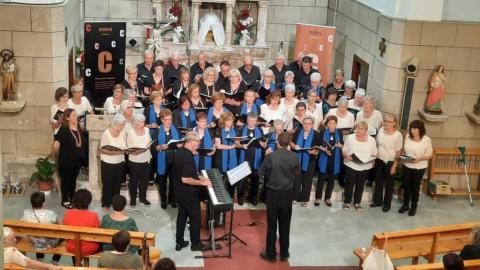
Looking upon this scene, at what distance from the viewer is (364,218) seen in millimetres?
10094

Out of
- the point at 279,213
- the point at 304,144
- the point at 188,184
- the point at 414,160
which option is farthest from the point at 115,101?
the point at 414,160

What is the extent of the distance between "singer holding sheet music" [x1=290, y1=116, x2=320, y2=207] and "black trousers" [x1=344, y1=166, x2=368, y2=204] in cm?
53

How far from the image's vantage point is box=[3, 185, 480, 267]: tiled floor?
8789 millimetres

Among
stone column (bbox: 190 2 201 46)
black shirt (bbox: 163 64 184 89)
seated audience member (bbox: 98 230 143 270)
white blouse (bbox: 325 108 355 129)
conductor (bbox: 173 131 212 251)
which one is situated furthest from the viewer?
stone column (bbox: 190 2 201 46)

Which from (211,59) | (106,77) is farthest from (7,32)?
(211,59)

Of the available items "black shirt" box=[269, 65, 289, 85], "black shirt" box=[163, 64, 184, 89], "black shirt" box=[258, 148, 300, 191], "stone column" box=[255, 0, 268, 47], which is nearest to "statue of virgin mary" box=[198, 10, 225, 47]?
"stone column" box=[255, 0, 268, 47]

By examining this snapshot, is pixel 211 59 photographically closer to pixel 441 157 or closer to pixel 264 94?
pixel 264 94

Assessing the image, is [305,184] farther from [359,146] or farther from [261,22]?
[261,22]

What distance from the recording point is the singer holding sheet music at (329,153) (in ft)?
32.4

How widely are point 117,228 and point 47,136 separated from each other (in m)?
3.62

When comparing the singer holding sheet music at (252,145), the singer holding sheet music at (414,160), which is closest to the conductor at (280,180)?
the singer holding sheet music at (252,145)

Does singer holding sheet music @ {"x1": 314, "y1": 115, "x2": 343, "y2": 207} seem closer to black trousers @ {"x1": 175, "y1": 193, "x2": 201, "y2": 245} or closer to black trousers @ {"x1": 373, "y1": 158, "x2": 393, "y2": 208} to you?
black trousers @ {"x1": 373, "y1": 158, "x2": 393, "y2": 208}

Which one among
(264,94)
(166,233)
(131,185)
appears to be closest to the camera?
(166,233)

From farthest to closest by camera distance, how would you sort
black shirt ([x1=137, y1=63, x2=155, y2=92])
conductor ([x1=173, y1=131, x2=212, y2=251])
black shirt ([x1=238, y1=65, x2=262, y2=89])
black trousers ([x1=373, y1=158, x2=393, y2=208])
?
1. black shirt ([x1=238, y1=65, x2=262, y2=89])
2. black shirt ([x1=137, y1=63, x2=155, y2=92])
3. black trousers ([x1=373, y1=158, x2=393, y2=208])
4. conductor ([x1=173, y1=131, x2=212, y2=251])
